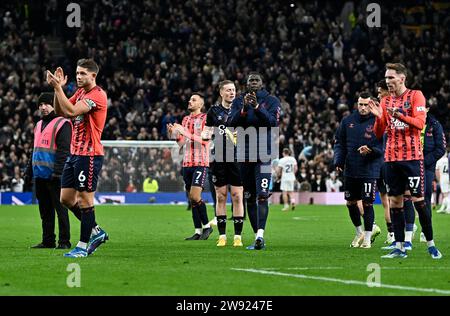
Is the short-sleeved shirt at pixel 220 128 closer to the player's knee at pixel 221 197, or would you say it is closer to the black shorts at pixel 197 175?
the player's knee at pixel 221 197

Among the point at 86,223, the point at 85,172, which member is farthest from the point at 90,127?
the point at 86,223

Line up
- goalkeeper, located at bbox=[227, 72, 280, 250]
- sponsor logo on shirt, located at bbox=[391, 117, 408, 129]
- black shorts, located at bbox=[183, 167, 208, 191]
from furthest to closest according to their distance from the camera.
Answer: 1. black shorts, located at bbox=[183, 167, 208, 191]
2. goalkeeper, located at bbox=[227, 72, 280, 250]
3. sponsor logo on shirt, located at bbox=[391, 117, 408, 129]

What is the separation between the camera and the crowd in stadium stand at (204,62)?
135ft

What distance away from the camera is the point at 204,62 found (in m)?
45.7

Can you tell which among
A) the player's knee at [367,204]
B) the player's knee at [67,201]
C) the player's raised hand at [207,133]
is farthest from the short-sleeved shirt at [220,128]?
the player's knee at [67,201]

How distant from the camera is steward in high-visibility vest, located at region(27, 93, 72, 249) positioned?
15.9 metres

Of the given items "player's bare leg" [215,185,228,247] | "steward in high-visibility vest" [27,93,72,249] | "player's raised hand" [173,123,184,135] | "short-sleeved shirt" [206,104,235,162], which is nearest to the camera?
"steward in high-visibility vest" [27,93,72,249]

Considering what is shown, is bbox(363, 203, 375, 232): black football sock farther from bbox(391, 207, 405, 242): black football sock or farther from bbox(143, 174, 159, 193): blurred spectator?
bbox(143, 174, 159, 193): blurred spectator

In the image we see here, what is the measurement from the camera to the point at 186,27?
4669 centimetres

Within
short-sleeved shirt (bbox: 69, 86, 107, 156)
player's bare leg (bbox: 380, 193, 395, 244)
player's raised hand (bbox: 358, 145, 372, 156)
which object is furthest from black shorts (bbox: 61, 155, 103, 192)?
player's bare leg (bbox: 380, 193, 395, 244)

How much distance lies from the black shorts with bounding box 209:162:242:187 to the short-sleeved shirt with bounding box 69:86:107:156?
3.63 metres

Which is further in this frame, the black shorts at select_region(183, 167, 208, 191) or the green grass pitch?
the black shorts at select_region(183, 167, 208, 191)

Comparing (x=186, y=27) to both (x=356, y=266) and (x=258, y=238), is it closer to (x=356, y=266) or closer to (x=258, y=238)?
(x=258, y=238)
